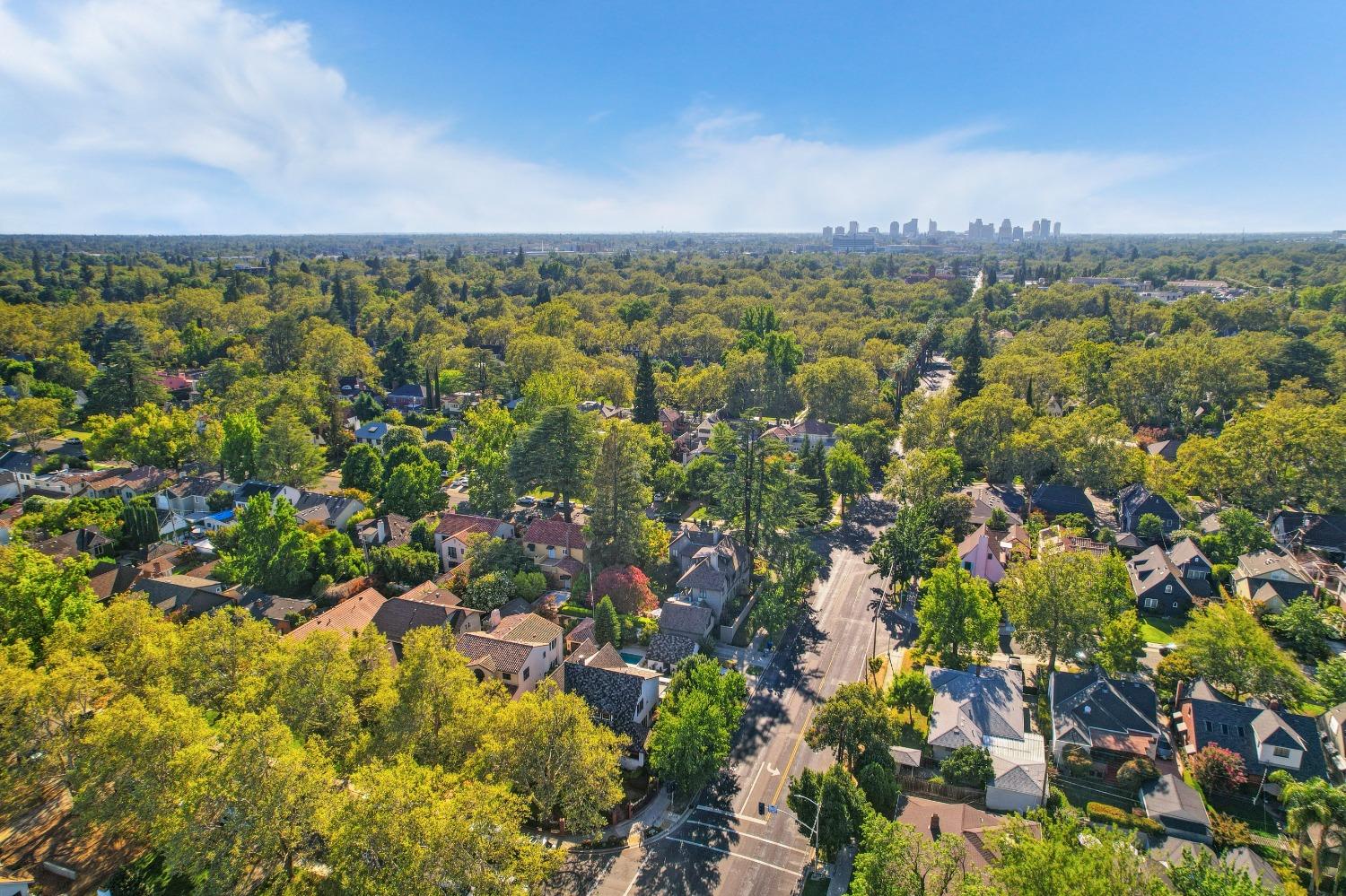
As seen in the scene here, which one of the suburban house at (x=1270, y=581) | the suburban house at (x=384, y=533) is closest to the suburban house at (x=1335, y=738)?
the suburban house at (x=1270, y=581)

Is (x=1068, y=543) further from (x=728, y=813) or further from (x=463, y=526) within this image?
(x=463, y=526)

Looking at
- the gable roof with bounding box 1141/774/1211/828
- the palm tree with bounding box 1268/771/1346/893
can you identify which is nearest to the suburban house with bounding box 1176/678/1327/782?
the gable roof with bounding box 1141/774/1211/828

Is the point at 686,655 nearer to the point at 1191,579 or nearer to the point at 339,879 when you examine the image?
the point at 339,879

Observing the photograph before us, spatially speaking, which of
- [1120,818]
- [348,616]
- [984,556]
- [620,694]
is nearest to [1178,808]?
[1120,818]

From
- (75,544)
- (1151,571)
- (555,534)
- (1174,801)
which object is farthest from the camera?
(555,534)

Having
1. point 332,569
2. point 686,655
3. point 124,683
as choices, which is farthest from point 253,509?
point 686,655

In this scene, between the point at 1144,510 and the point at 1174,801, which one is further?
the point at 1144,510

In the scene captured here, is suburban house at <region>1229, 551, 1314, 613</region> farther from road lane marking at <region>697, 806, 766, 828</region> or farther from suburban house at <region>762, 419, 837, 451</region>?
suburban house at <region>762, 419, 837, 451</region>
